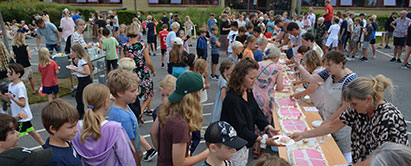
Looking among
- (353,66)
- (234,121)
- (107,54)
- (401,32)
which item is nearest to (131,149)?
(234,121)

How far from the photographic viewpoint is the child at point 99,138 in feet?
8.06

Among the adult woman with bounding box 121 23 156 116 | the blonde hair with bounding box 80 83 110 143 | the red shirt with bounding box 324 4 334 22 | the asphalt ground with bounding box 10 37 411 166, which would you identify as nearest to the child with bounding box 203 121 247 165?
the blonde hair with bounding box 80 83 110 143

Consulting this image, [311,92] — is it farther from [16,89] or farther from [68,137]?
[16,89]

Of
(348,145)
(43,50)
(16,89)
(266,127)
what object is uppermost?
(43,50)

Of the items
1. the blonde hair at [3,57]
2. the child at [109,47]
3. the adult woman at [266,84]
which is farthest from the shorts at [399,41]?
the blonde hair at [3,57]

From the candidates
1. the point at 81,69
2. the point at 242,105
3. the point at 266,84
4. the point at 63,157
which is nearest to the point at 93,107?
the point at 63,157

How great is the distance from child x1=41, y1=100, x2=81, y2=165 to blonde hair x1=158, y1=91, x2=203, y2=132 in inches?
28.3

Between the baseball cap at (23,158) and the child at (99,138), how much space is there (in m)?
0.57

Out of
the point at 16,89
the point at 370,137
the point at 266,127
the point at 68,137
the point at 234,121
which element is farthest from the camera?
the point at 16,89

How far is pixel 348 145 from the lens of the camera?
398 cm

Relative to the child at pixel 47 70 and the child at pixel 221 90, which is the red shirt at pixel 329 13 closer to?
the child at pixel 221 90

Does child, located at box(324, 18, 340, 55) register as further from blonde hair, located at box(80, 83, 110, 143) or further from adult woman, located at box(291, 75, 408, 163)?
blonde hair, located at box(80, 83, 110, 143)

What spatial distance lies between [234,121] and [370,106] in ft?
4.29

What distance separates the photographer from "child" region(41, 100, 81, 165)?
7.50 feet
